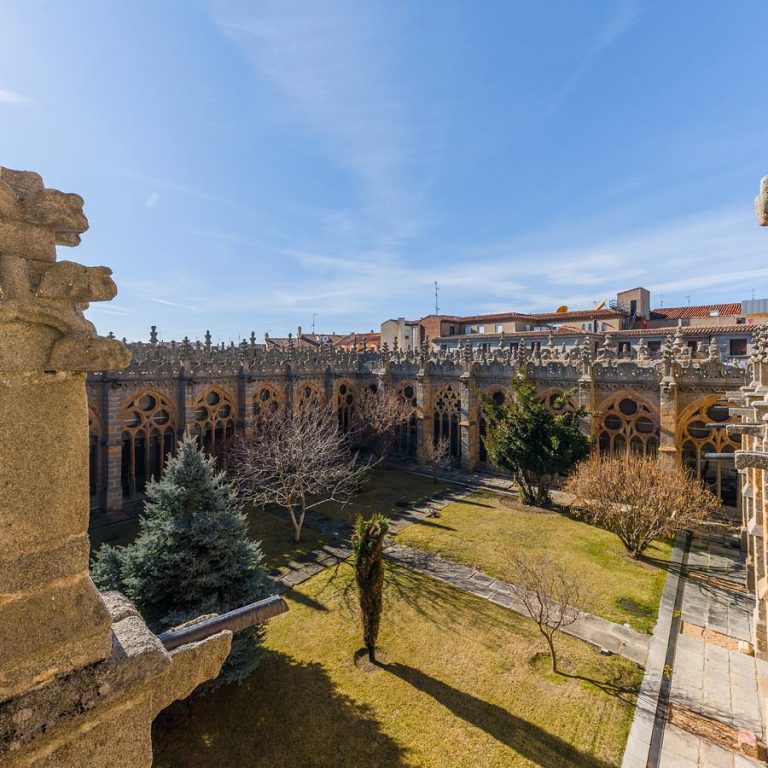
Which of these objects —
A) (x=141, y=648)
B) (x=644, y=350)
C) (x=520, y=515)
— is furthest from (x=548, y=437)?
(x=141, y=648)

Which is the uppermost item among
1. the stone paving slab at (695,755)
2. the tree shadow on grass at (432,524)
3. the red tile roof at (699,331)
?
the red tile roof at (699,331)

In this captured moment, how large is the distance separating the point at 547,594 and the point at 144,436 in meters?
22.7

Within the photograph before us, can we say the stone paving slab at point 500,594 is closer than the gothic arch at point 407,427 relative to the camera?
Yes

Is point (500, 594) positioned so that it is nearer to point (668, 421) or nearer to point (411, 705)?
point (411, 705)

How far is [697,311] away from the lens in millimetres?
49594

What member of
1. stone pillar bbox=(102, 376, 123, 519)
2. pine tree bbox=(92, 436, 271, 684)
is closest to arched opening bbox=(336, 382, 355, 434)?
stone pillar bbox=(102, 376, 123, 519)

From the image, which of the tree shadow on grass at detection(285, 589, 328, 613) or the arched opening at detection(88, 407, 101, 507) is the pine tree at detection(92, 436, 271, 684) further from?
the arched opening at detection(88, 407, 101, 507)

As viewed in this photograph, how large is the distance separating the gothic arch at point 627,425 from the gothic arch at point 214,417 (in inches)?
923

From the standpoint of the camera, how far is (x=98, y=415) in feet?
74.7

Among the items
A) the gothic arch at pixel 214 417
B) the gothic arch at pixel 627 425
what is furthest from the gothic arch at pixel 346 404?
the gothic arch at pixel 627 425

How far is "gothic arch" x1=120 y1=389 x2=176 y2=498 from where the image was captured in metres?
24.7

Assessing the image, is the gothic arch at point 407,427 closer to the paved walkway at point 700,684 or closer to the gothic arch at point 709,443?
the gothic arch at point 709,443

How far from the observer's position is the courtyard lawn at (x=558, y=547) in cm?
1544

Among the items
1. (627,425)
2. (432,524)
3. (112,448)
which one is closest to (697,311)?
(627,425)
